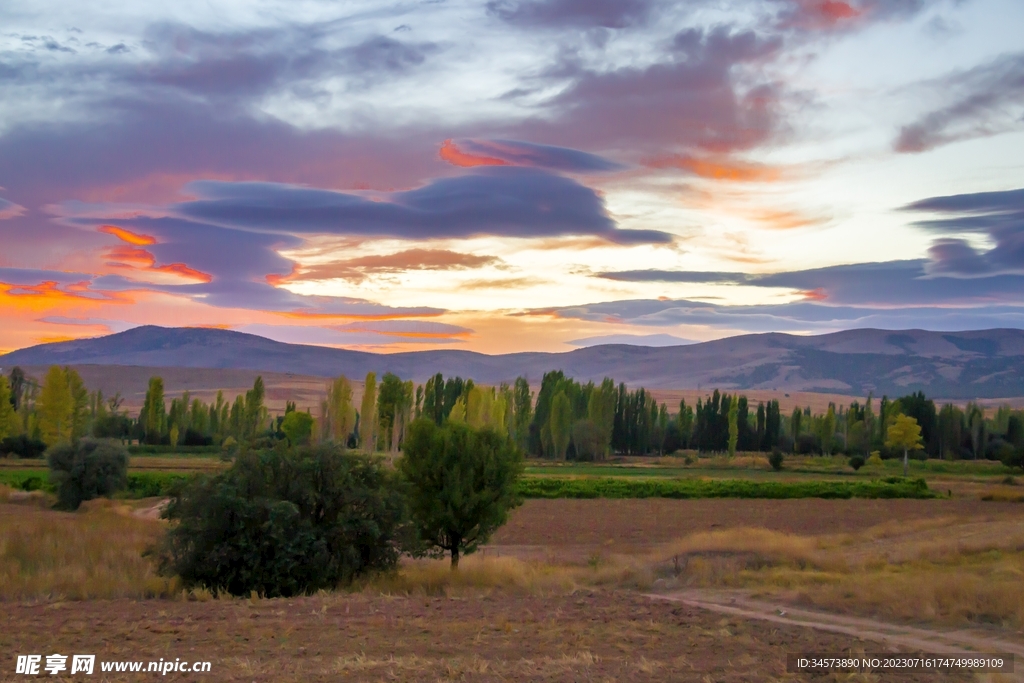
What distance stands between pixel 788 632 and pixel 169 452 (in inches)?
3525

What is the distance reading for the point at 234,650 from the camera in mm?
11734

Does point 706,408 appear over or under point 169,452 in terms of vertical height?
over

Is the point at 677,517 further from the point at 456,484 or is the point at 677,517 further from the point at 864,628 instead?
the point at 864,628

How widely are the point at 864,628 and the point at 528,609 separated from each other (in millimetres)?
5956

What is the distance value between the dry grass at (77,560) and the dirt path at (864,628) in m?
11.5

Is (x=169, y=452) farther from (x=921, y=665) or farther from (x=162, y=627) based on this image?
(x=921, y=665)

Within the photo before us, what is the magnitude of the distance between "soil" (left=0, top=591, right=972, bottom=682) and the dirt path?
0.60 metres

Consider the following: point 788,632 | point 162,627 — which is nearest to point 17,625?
point 162,627

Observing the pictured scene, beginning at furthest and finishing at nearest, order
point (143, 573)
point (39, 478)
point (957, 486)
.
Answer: point (957, 486) < point (39, 478) < point (143, 573)

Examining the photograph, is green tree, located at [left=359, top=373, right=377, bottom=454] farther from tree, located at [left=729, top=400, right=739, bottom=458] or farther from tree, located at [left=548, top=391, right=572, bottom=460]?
tree, located at [left=729, top=400, right=739, bottom=458]

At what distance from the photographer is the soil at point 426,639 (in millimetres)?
10766

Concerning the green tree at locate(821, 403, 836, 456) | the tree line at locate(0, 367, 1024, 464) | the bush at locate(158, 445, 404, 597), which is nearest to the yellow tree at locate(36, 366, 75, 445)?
the tree line at locate(0, 367, 1024, 464)

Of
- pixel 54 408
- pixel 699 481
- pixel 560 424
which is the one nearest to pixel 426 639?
pixel 699 481

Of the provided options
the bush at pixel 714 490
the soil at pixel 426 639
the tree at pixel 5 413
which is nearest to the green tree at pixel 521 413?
the bush at pixel 714 490
